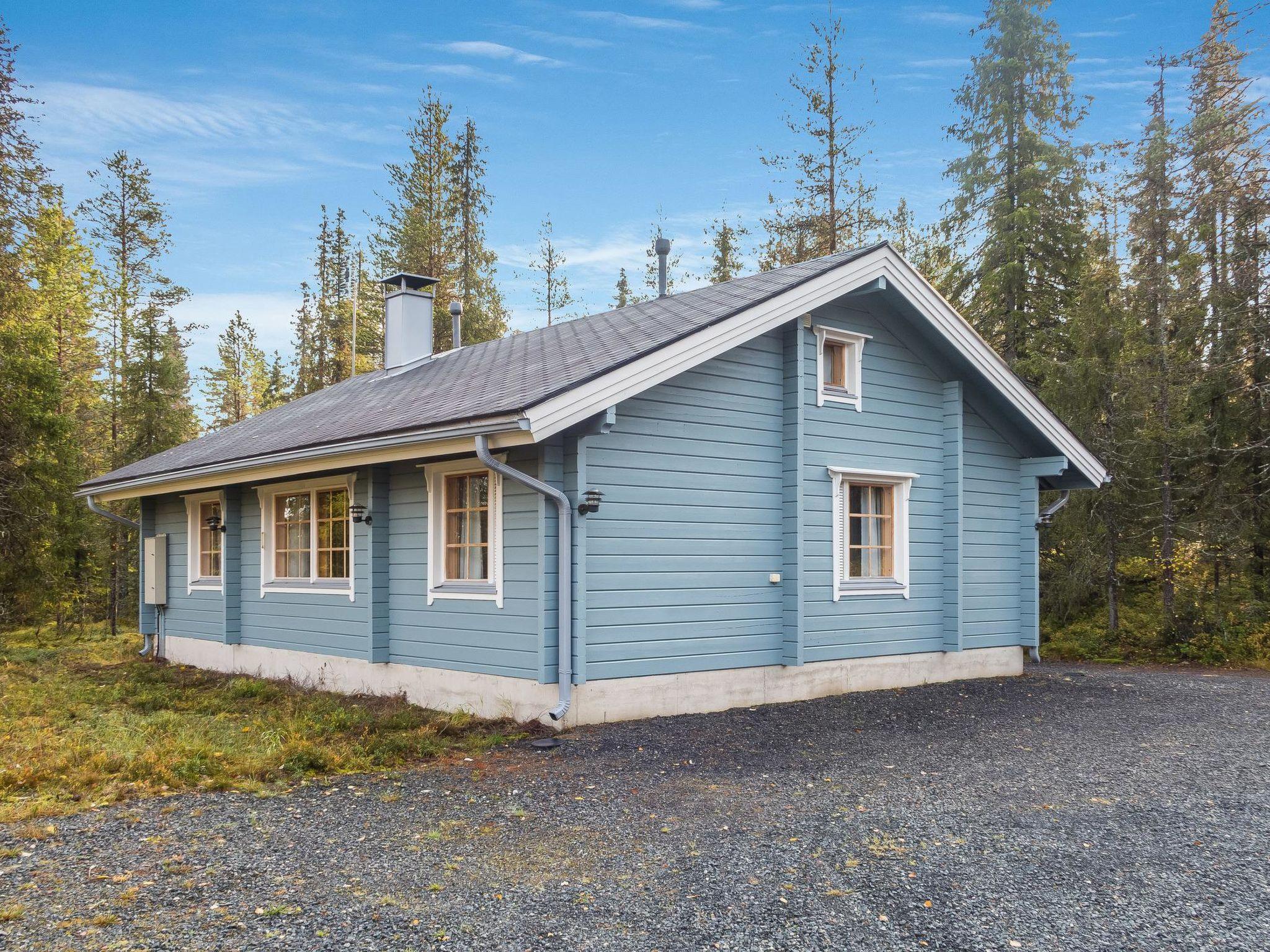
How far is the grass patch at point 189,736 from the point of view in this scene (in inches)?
244

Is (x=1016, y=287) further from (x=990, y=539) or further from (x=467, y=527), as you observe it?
(x=467, y=527)

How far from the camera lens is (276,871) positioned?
4555mm

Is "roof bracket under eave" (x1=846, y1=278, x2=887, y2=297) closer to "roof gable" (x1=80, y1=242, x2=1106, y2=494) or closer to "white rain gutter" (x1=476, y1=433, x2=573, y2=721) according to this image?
"roof gable" (x1=80, y1=242, x2=1106, y2=494)

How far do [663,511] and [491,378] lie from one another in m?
2.52

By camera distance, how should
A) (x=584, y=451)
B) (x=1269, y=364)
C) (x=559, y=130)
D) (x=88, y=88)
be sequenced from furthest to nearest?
(x=559, y=130) → (x=88, y=88) → (x=1269, y=364) → (x=584, y=451)

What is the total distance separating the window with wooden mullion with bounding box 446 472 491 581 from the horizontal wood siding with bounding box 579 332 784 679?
115cm

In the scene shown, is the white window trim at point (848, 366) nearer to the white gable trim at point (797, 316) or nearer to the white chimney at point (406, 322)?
the white gable trim at point (797, 316)

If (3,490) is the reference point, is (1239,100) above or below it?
above

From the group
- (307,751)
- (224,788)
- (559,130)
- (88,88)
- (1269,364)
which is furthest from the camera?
(559,130)

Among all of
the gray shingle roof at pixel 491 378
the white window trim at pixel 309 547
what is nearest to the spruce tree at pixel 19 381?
the gray shingle roof at pixel 491 378

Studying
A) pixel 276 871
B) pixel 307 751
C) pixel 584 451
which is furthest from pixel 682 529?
pixel 276 871

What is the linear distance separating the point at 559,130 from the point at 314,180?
499 inches

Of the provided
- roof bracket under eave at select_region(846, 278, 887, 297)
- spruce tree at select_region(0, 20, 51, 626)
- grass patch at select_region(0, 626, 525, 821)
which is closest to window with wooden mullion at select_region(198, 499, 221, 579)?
grass patch at select_region(0, 626, 525, 821)

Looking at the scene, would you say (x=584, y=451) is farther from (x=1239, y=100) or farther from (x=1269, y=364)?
(x=1239, y=100)
